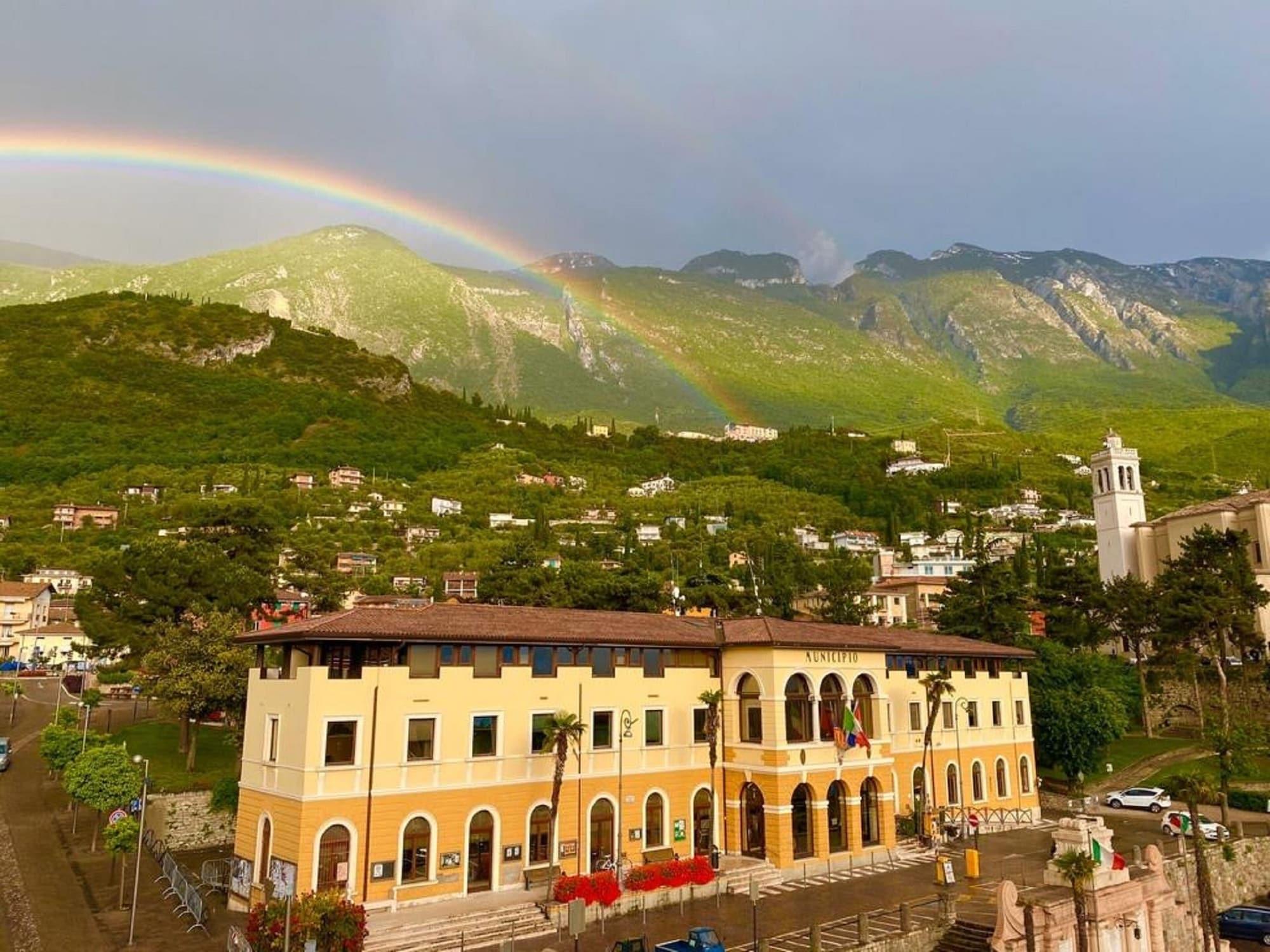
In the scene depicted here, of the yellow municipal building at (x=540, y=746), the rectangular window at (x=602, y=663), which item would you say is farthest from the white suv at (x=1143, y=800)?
the rectangular window at (x=602, y=663)

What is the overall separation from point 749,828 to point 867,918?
8.82 m

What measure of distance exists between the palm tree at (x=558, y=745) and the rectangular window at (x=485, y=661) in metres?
2.94

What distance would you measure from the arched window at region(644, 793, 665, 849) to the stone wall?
2116cm

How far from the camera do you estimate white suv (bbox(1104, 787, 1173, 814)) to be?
50.0 metres

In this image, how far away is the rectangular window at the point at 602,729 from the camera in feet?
112

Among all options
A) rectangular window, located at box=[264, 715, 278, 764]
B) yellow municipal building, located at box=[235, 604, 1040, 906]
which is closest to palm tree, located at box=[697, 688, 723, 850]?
yellow municipal building, located at box=[235, 604, 1040, 906]

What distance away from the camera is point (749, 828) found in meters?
36.7

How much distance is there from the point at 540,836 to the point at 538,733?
3.76 meters

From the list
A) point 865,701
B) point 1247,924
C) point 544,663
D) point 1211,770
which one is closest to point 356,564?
point 544,663

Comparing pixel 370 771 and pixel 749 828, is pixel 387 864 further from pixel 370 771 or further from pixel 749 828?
pixel 749 828

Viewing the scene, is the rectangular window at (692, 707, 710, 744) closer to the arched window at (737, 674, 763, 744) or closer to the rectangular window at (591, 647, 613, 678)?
the arched window at (737, 674, 763, 744)

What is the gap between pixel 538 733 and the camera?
32750mm

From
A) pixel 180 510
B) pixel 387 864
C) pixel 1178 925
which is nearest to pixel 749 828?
pixel 387 864

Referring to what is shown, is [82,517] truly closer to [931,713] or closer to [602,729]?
[602,729]
